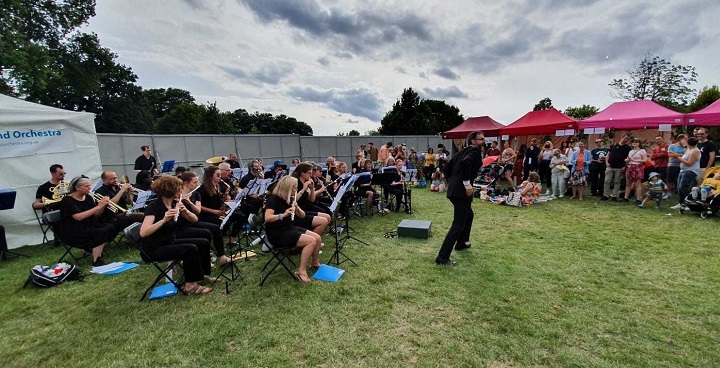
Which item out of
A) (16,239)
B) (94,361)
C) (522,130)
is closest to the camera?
(94,361)

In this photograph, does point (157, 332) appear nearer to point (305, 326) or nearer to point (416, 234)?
point (305, 326)

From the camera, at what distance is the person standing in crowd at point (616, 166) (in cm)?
848

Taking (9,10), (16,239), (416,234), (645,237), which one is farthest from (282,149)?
(645,237)

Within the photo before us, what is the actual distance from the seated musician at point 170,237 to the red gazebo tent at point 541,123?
12.3 metres

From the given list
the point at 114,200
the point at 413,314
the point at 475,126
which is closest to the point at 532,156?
the point at 475,126

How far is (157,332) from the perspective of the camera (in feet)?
9.84

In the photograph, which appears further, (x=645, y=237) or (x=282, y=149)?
(x=282, y=149)

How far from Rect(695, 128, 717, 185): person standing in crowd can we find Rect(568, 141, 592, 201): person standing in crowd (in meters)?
2.35

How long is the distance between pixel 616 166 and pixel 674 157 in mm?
1189

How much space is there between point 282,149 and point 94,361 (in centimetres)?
1430

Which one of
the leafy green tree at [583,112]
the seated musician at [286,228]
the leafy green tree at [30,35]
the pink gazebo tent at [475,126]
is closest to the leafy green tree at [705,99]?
the leafy green tree at [583,112]

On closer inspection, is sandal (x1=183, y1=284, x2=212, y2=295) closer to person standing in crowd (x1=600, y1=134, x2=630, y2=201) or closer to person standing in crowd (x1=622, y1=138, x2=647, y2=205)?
person standing in crowd (x1=622, y1=138, x2=647, y2=205)

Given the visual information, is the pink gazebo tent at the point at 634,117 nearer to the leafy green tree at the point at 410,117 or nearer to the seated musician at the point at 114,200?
the seated musician at the point at 114,200

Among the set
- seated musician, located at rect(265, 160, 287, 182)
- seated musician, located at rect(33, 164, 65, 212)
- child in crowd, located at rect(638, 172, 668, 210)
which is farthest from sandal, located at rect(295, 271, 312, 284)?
child in crowd, located at rect(638, 172, 668, 210)
